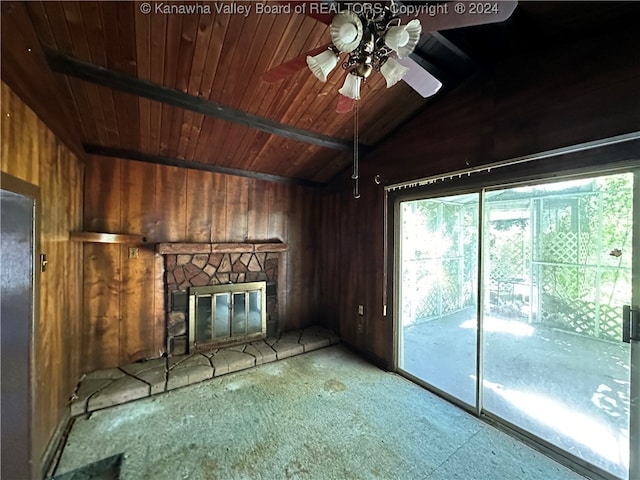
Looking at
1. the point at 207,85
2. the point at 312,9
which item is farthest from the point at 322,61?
the point at 207,85

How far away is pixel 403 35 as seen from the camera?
1167 millimetres

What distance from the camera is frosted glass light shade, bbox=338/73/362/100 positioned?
1.48 meters

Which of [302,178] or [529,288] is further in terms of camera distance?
[302,178]

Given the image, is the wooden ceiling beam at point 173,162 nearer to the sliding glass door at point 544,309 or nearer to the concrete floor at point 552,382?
the sliding glass door at point 544,309

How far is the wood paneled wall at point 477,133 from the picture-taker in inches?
65.7

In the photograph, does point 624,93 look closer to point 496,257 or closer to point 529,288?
point 496,257

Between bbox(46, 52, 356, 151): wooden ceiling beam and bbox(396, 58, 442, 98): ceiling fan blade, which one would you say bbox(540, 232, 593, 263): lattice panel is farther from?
bbox(46, 52, 356, 151): wooden ceiling beam

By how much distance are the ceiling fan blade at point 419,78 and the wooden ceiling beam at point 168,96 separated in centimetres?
145

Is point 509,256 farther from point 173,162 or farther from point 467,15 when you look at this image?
point 173,162

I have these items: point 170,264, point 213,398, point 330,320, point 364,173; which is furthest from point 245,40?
point 330,320

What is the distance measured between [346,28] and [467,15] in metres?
0.56

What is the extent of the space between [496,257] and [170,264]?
11.7 ft

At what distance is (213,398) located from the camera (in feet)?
8.40

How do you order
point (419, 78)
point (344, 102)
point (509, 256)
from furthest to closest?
point (509, 256) < point (344, 102) < point (419, 78)
